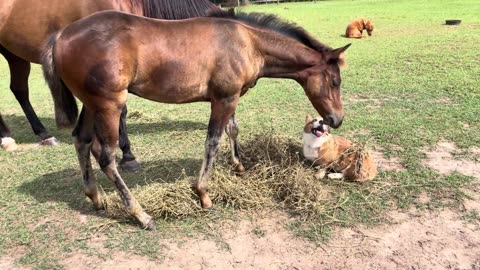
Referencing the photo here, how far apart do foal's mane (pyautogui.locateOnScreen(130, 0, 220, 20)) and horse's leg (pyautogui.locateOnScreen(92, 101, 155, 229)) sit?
156 centimetres

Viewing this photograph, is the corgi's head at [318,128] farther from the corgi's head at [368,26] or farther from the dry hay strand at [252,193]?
the corgi's head at [368,26]

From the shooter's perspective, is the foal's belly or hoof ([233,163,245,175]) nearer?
the foal's belly

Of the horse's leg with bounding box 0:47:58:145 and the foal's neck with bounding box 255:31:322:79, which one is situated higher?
the foal's neck with bounding box 255:31:322:79

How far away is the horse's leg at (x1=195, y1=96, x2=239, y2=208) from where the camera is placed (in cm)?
312

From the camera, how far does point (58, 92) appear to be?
2986 millimetres

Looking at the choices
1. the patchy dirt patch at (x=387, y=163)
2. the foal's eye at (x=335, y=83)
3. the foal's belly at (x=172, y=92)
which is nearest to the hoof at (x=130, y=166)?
the foal's belly at (x=172, y=92)

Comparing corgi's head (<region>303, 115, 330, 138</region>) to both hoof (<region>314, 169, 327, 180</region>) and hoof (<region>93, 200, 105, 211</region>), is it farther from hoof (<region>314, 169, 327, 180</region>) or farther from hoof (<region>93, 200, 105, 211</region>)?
hoof (<region>93, 200, 105, 211</region>)

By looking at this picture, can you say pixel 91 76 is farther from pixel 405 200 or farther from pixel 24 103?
pixel 24 103

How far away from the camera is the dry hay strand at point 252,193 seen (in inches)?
129

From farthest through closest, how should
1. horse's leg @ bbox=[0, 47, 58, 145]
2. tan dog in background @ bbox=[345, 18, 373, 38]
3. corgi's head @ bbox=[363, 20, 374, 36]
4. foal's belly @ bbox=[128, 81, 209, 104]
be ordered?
corgi's head @ bbox=[363, 20, 374, 36] → tan dog in background @ bbox=[345, 18, 373, 38] → horse's leg @ bbox=[0, 47, 58, 145] → foal's belly @ bbox=[128, 81, 209, 104]

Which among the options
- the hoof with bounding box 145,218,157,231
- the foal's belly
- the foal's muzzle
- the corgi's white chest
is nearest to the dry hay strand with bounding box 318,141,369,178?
the corgi's white chest

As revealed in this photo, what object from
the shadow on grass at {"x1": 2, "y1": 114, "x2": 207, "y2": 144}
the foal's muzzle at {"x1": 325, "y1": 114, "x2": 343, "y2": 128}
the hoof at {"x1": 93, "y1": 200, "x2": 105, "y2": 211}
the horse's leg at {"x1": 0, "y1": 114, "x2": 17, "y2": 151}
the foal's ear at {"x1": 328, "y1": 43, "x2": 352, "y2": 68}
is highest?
the foal's ear at {"x1": 328, "y1": 43, "x2": 352, "y2": 68}

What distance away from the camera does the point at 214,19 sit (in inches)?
125

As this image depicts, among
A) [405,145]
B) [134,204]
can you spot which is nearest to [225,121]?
[134,204]
